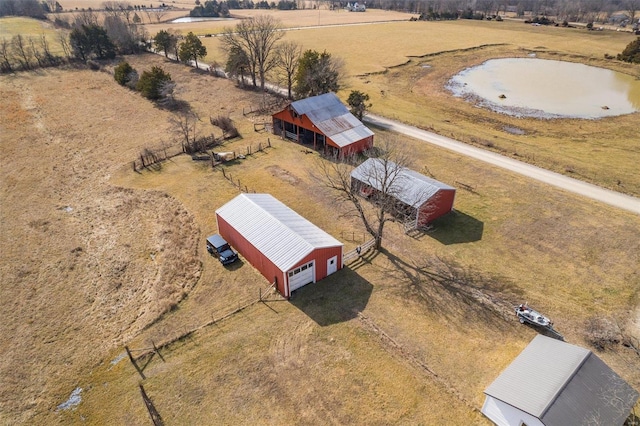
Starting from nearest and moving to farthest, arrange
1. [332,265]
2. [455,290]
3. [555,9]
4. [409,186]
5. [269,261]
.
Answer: [269,261]
[455,290]
[332,265]
[409,186]
[555,9]

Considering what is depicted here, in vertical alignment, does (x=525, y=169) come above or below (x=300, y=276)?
above

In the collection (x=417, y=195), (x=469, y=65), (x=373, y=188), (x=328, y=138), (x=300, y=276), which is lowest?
(x=300, y=276)

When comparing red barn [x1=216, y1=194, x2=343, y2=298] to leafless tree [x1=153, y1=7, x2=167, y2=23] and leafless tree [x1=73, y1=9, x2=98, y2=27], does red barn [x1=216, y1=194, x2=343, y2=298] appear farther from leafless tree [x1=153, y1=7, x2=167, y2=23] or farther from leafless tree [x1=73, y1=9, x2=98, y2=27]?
leafless tree [x1=153, y1=7, x2=167, y2=23]

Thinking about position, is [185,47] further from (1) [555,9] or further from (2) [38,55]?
(1) [555,9]

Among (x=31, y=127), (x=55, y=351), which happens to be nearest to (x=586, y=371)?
(x=55, y=351)

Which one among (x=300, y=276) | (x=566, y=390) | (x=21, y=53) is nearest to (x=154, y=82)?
(x=21, y=53)

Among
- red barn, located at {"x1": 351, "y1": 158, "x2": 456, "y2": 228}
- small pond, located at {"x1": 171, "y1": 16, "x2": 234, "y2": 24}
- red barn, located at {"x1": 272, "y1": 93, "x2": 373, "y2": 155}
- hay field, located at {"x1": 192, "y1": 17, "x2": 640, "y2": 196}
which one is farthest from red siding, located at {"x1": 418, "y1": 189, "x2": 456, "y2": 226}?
small pond, located at {"x1": 171, "y1": 16, "x2": 234, "y2": 24}

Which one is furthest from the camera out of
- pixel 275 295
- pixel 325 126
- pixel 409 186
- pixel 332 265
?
pixel 325 126
